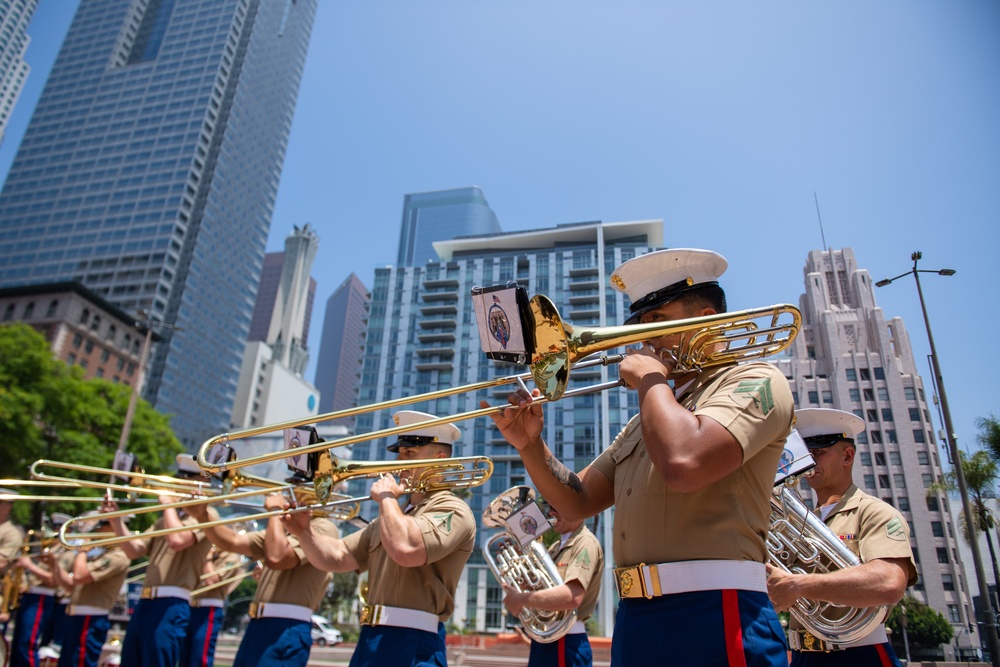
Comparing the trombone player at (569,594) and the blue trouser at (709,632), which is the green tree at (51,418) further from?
the blue trouser at (709,632)

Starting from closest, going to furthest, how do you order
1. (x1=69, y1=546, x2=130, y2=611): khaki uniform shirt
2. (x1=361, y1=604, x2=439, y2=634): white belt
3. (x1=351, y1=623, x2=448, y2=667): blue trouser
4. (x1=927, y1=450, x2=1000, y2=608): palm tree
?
1. (x1=351, y1=623, x2=448, y2=667): blue trouser
2. (x1=361, y1=604, x2=439, y2=634): white belt
3. (x1=927, y1=450, x2=1000, y2=608): palm tree
4. (x1=69, y1=546, x2=130, y2=611): khaki uniform shirt

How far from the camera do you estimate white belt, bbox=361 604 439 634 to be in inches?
167

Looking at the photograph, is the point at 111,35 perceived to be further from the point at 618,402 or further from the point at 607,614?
the point at 607,614

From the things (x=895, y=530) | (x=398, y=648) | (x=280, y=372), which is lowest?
(x=398, y=648)

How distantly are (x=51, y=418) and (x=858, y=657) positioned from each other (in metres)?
35.0

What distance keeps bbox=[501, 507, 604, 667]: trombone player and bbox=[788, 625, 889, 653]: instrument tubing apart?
1.80m

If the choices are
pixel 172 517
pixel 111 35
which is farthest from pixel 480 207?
pixel 172 517

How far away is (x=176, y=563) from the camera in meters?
7.37

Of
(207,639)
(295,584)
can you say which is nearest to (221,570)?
(207,639)

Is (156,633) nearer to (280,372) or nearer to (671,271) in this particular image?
(671,271)

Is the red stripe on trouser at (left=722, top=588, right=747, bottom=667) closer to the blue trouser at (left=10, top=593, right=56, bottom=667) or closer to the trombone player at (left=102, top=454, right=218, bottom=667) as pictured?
the trombone player at (left=102, top=454, right=218, bottom=667)

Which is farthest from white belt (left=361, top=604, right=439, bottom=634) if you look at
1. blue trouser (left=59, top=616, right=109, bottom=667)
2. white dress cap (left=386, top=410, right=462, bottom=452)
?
blue trouser (left=59, top=616, right=109, bottom=667)

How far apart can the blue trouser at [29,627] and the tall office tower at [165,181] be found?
8732 centimetres

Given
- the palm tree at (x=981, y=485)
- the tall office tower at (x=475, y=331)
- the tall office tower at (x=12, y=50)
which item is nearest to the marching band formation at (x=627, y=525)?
the palm tree at (x=981, y=485)
